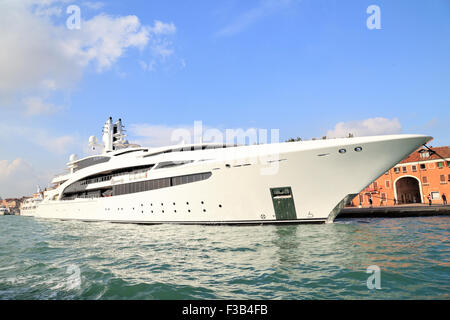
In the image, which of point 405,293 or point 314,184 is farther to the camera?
point 314,184

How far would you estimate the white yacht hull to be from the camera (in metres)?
13.1

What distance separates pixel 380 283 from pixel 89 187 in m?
26.2

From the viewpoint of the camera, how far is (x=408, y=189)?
36.6 metres

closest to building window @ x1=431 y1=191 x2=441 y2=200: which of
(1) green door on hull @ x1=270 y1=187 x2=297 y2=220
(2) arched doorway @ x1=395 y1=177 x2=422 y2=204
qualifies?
(2) arched doorway @ x1=395 y1=177 x2=422 y2=204

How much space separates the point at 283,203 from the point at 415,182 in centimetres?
3285

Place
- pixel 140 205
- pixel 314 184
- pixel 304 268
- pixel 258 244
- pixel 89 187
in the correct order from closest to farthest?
pixel 304 268 → pixel 258 244 → pixel 314 184 → pixel 140 205 → pixel 89 187

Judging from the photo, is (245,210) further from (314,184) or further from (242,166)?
(314,184)

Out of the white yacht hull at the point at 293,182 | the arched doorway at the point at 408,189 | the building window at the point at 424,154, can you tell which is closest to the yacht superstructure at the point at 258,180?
the white yacht hull at the point at 293,182

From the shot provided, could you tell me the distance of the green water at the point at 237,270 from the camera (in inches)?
195

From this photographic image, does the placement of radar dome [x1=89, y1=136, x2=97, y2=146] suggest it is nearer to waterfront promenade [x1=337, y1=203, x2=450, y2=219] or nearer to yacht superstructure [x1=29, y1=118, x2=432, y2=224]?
yacht superstructure [x1=29, y1=118, x2=432, y2=224]

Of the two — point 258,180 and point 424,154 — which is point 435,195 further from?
point 258,180
